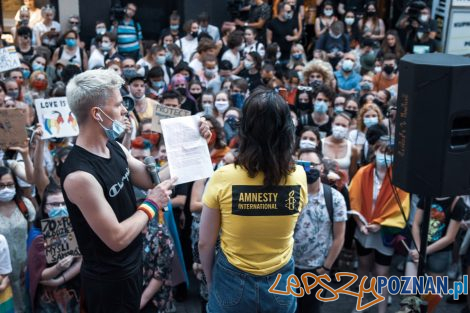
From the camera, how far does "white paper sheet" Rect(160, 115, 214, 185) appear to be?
3312 millimetres

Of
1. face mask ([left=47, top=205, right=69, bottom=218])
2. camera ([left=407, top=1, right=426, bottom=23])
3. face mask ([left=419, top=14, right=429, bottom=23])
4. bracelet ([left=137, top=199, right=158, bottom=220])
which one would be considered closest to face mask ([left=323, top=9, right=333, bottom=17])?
camera ([left=407, top=1, right=426, bottom=23])

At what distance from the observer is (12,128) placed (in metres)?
5.18

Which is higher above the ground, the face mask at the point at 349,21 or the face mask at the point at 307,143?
the face mask at the point at 349,21

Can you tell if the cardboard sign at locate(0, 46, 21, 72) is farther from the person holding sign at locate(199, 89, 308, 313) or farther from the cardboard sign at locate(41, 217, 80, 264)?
the person holding sign at locate(199, 89, 308, 313)

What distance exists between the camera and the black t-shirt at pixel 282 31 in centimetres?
1215

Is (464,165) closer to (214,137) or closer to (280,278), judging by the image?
(280,278)

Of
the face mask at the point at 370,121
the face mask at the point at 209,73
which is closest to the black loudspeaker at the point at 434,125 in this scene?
the face mask at the point at 370,121

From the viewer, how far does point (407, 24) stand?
12406 mm

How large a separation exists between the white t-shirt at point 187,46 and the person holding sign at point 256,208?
839cm

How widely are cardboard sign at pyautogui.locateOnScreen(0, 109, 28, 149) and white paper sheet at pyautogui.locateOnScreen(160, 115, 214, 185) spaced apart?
2279 mm

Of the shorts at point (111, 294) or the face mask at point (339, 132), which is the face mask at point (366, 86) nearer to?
the face mask at point (339, 132)

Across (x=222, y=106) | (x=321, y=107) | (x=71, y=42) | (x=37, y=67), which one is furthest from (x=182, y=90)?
(x=71, y=42)

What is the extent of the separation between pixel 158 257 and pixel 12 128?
166 centimetres

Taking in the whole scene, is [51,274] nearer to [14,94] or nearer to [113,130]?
[113,130]
